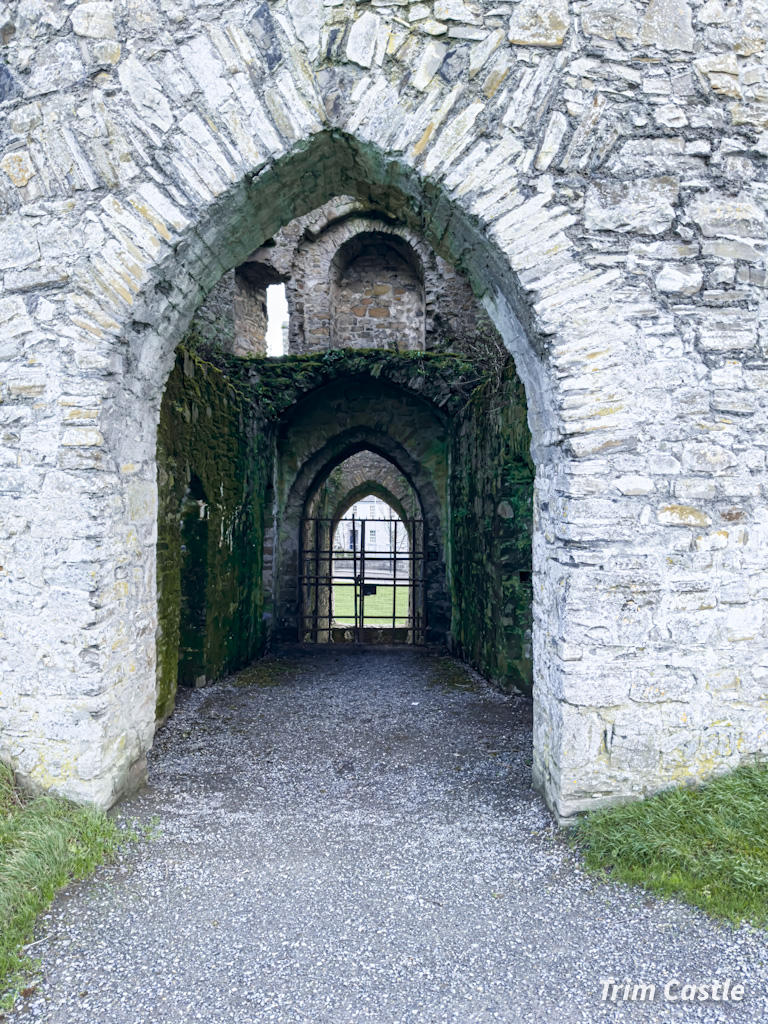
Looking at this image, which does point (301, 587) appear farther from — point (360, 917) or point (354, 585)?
point (360, 917)

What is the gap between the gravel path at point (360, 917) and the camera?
1959mm

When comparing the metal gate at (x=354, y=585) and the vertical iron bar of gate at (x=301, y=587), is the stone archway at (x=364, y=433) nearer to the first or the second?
the vertical iron bar of gate at (x=301, y=587)

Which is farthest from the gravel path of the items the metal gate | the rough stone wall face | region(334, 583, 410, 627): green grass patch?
region(334, 583, 410, 627): green grass patch

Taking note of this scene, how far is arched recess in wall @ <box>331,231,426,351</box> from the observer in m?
8.91

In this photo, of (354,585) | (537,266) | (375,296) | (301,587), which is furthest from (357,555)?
(537,266)

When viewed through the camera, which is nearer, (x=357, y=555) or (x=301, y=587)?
(x=301, y=587)

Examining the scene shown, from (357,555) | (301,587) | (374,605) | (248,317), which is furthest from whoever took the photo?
(374,605)

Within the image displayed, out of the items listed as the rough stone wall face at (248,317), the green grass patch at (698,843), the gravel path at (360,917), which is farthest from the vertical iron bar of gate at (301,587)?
the green grass patch at (698,843)

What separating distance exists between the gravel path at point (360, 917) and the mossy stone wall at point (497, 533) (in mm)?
1608

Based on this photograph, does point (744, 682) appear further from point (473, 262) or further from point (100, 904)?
point (100, 904)

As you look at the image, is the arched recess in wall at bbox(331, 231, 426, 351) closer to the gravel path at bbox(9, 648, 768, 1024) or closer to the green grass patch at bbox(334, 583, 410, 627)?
the gravel path at bbox(9, 648, 768, 1024)

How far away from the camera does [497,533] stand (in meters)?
5.57

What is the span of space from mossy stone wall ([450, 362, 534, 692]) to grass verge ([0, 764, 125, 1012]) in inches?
133

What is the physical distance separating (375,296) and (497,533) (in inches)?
195
